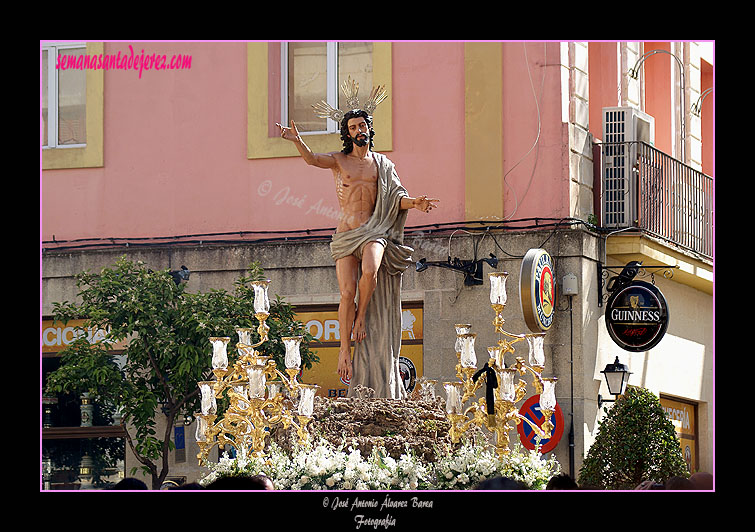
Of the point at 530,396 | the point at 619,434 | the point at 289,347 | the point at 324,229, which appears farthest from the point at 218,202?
the point at 289,347

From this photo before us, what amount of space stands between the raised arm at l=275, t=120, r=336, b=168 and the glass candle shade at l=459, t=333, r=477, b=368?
1.81 meters

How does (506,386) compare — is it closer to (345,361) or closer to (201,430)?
(345,361)

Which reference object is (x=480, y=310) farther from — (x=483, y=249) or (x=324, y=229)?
(x=324, y=229)

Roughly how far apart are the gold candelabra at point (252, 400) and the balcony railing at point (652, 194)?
8669 mm

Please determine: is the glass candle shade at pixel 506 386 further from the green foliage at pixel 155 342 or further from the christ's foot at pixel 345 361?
the green foliage at pixel 155 342

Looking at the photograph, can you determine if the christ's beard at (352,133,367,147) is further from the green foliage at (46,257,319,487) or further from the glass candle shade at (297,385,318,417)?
the green foliage at (46,257,319,487)

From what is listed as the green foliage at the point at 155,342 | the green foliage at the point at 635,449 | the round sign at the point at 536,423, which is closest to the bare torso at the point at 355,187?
the green foliage at the point at 635,449

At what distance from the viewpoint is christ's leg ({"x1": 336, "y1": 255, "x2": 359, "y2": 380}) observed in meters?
12.7

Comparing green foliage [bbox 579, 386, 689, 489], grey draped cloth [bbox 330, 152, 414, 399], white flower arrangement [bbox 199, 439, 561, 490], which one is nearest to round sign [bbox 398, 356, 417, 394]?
green foliage [bbox 579, 386, 689, 489]

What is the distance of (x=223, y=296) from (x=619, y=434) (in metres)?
5.35

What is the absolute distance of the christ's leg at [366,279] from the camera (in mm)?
12602

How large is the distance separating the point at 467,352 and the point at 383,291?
1082mm

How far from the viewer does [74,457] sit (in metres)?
20.7

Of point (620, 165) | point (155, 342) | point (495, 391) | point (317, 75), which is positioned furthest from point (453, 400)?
point (317, 75)
